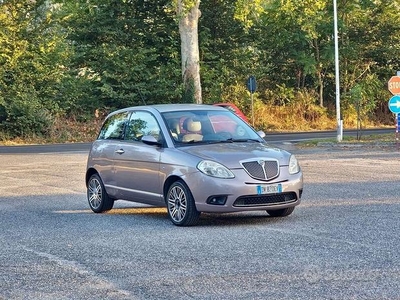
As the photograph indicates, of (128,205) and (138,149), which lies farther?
(128,205)

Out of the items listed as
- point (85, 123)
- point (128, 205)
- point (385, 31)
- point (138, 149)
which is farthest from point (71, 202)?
point (385, 31)

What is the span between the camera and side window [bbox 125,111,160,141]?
1224 centimetres

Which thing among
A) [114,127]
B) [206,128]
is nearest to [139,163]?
[206,128]

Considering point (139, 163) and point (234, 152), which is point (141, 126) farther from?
point (234, 152)

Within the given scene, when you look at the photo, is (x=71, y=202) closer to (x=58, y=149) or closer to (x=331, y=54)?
(x=58, y=149)

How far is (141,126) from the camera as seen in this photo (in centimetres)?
1265

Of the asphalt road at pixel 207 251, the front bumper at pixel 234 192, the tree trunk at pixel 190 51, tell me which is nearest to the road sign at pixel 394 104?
the asphalt road at pixel 207 251

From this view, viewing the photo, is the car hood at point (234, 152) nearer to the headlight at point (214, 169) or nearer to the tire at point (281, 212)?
the headlight at point (214, 169)

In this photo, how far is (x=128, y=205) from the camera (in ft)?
47.5

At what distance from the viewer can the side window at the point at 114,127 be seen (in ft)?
43.3

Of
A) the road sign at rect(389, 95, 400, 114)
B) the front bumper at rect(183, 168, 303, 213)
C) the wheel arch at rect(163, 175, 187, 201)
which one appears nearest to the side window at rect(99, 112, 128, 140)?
the wheel arch at rect(163, 175, 187, 201)

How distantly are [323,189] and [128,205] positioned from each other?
3.69 meters

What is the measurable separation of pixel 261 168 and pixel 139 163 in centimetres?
207

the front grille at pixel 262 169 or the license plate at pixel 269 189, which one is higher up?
the front grille at pixel 262 169
